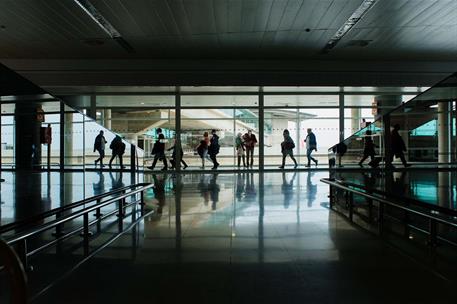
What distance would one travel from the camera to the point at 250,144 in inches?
770

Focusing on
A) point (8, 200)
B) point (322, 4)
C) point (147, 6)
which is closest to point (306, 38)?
point (322, 4)

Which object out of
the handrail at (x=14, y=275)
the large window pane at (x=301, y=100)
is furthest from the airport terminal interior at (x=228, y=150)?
the large window pane at (x=301, y=100)

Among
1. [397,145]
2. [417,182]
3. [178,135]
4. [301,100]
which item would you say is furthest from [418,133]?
[178,135]

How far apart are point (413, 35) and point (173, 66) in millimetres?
8680

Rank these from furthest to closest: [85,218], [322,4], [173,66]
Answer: [173,66] → [322,4] → [85,218]

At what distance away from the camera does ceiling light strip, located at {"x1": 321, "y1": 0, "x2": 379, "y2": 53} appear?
10.6m

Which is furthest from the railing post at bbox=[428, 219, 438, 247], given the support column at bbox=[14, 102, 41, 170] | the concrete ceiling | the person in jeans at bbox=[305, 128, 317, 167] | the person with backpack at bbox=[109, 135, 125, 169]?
the person in jeans at bbox=[305, 128, 317, 167]

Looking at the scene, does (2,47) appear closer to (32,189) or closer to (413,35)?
(32,189)

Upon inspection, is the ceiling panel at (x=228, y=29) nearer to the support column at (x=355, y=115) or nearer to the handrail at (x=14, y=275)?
the support column at (x=355, y=115)

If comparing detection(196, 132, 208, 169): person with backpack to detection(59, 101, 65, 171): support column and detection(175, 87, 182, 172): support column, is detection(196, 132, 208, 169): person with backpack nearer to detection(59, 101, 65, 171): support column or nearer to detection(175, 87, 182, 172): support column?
detection(175, 87, 182, 172): support column

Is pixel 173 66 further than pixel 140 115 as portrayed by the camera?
No

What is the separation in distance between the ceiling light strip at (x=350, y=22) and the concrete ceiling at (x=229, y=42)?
163mm

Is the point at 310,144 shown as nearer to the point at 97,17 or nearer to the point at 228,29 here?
the point at 228,29

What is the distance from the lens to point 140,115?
64.6ft
